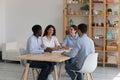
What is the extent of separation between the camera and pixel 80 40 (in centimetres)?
492

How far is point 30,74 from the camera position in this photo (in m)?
6.77

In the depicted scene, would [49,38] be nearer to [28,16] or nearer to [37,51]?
[37,51]

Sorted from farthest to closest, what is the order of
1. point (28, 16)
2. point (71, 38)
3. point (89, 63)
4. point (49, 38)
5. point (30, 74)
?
1. point (28, 16)
2. point (30, 74)
3. point (71, 38)
4. point (49, 38)
5. point (89, 63)

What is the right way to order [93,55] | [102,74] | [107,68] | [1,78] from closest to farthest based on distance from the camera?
[93,55], [1,78], [102,74], [107,68]

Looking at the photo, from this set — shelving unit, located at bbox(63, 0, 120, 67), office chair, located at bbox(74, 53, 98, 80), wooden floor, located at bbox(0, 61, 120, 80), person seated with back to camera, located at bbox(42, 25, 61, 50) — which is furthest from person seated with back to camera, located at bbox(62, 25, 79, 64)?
shelving unit, located at bbox(63, 0, 120, 67)

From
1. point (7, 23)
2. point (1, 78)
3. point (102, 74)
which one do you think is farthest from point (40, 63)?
point (7, 23)

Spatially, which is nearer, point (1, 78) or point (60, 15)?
point (1, 78)

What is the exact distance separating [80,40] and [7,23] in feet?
16.4

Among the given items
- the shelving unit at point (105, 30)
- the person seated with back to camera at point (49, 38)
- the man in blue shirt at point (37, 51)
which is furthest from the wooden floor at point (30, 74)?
the man in blue shirt at point (37, 51)

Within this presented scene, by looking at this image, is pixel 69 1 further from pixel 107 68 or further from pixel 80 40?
pixel 80 40

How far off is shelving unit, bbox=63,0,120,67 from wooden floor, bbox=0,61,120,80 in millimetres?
541

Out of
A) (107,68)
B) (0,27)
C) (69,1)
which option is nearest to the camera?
(107,68)

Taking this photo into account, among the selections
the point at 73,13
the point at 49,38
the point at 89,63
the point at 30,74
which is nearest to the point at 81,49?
the point at 89,63

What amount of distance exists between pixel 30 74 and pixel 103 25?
280 centimetres
